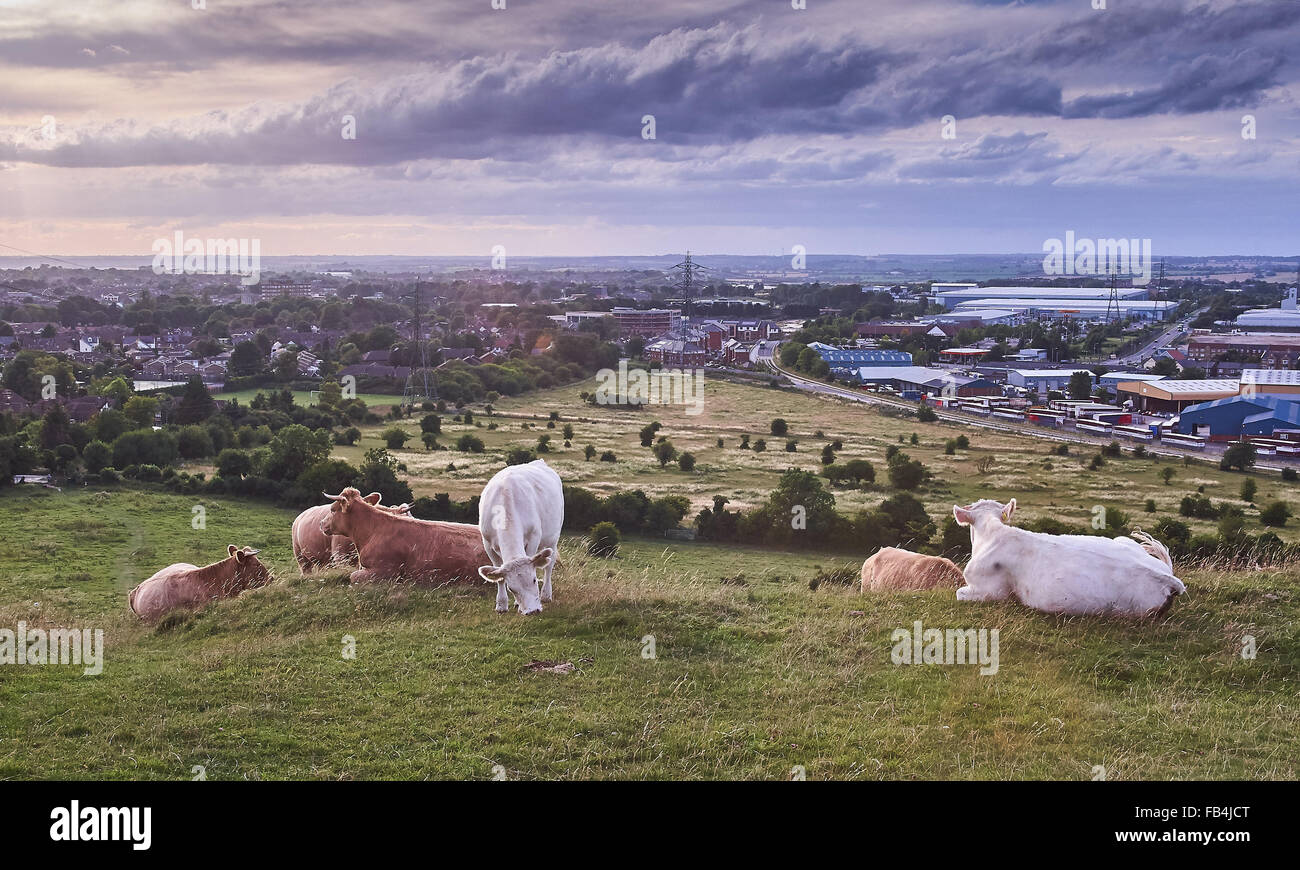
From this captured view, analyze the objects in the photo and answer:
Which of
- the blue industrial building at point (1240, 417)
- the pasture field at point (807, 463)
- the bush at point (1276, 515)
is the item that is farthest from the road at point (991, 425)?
the bush at point (1276, 515)

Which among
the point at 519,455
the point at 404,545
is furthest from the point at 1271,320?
the point at 404,545

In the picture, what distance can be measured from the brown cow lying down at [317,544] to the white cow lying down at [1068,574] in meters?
6.92

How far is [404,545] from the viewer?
37.8 ft

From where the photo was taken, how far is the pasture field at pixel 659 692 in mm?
6285

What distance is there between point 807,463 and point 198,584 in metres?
32.6

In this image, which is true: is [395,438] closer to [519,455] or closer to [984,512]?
[519,455]

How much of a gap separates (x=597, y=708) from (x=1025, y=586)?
13.9 ft

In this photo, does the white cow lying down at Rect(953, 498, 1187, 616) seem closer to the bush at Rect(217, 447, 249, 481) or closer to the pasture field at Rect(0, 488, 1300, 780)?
the pasture field at Rect(0, 488, 1300, 780)

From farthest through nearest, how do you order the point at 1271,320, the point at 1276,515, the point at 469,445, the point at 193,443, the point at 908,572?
1. the point at 1271,320
2. the point at 469,445
3. the point at 193,443
4. the point at 1276,515
5. the point at 908,572

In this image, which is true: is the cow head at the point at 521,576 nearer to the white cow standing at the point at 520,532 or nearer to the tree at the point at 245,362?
the white cow standing at the point at 520,532

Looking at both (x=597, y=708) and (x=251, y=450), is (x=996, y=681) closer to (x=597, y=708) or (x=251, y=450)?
(x=597, y=708)

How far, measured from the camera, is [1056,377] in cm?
6662

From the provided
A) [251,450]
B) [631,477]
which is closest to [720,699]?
[631,477]

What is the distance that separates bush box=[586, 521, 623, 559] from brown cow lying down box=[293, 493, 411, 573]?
9955mm
